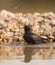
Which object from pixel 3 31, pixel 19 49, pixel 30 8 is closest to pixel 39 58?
pixel 19 49

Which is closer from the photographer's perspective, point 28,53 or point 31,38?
point 28,53

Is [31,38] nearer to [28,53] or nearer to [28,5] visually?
[28,53]

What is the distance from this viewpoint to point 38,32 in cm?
1294

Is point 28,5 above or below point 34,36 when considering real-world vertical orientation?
above

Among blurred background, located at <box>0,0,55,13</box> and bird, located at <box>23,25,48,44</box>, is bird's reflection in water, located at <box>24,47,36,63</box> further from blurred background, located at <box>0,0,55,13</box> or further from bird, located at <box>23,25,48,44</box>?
blurred background, located at <box>0,0,55,13</box>

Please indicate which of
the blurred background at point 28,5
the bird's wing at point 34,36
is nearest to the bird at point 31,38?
the bird's wing at point 34,36

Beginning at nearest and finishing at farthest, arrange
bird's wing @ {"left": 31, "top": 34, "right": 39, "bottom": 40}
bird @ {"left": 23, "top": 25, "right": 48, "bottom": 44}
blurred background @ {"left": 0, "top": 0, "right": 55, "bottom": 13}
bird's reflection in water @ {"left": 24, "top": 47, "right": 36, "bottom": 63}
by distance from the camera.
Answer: bird's reflection in water @ {"left": 24, "top": 47, "right": 36, "bottom": 63}, bird @ {"left": 23, "top": 25, "right": 48, "bottom": 44}, bird's wing @ {"left": 31, "top": 34, "right": 39, "bottom": 40}, blurred background @ {"left": 0, "top": 0, "right": 55, "bottom": 13}

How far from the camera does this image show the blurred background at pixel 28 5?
2116 cm

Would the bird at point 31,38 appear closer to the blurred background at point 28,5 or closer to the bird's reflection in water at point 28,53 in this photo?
the bird's reflection in water at point 28,53

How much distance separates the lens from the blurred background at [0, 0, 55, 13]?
21156 millimetres

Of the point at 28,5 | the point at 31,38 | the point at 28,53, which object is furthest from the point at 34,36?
the point at 28,5

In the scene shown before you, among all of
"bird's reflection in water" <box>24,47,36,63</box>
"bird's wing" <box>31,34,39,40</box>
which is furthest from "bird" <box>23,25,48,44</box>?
"bird's reflection in water" <box>24,47,36,63</box>

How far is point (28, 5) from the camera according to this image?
908 inches

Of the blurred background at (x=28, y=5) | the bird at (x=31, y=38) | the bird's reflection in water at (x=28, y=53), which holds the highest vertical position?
the blurred background at (x=28, y=5)
